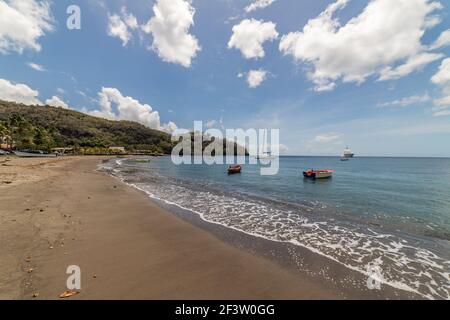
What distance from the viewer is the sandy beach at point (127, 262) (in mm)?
4895

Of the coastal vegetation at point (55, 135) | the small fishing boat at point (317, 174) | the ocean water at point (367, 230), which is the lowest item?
the ocean water at point (367, 230)

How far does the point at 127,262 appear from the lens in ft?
20.6

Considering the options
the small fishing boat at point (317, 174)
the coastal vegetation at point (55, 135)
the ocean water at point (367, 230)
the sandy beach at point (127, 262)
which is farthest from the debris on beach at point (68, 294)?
the coastal vegetation at point (55, 135)

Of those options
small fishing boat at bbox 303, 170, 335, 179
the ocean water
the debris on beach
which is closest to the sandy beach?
the debris on beach

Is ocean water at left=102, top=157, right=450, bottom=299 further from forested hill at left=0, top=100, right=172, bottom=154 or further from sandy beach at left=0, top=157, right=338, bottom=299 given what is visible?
forested hill at left=0, top=100, right=172, bottom=154

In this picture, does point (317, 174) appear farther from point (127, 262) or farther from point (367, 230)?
point (127, 262)

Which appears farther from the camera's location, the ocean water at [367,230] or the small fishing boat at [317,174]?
the small fishing boat at [317,174]

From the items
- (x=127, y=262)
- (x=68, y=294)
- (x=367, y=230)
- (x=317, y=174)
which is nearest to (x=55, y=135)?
(x=317, y=174)

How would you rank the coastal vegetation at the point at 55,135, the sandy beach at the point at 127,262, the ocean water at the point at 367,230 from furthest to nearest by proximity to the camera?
the coastal vegetation at the point at 55,135
the ocean water at the point at 367,230
the sandy beach at the point at 127,262

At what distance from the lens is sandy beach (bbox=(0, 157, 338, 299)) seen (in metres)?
4.89

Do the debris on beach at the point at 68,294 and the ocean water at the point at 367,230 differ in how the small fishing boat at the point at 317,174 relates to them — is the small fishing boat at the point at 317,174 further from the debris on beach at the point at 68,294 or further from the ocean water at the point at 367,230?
the debris on beach at the point at 68,294

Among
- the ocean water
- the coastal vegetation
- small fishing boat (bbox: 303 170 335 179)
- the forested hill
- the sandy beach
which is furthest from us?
the forested hill

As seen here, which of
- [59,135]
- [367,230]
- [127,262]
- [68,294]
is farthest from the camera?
[59,135]
